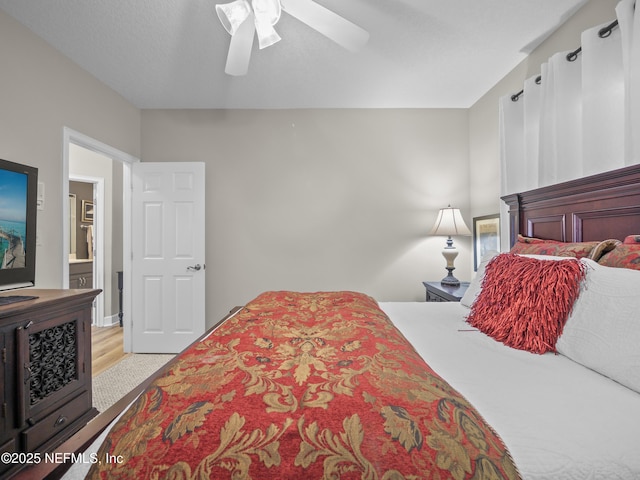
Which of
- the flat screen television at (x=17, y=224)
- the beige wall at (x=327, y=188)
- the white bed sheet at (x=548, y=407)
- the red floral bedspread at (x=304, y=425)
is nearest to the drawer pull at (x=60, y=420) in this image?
the flat screen television at (x=17, y=224)

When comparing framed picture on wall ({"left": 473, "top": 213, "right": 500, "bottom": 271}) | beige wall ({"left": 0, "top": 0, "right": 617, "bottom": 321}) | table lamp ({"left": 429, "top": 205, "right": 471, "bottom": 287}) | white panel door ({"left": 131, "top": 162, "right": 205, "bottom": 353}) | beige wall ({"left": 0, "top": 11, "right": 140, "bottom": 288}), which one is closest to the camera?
beige wall ({"left": 0, "top": 11, "right": 140, "bottom": 288})

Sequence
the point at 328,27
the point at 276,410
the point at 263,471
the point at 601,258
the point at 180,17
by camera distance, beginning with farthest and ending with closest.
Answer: the point at 180,17, the point at 328,27, the point at 601,258, the point at 276,410, the point at 263,471

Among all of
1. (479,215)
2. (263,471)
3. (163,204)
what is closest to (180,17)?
(163,204)

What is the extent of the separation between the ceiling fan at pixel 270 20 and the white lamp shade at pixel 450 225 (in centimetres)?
188

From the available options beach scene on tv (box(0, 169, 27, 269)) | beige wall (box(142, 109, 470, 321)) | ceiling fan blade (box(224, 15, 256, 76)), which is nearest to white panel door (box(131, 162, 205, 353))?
beige wall (box(142, 109, 470, 321))

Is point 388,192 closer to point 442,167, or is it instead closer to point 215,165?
point 442,167

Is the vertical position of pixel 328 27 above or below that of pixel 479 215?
above

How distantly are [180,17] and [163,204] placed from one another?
74.1 inches

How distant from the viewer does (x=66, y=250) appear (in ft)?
7.94

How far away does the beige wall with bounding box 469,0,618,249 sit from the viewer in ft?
6.25

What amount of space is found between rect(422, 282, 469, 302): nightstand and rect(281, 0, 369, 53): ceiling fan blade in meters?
1.90

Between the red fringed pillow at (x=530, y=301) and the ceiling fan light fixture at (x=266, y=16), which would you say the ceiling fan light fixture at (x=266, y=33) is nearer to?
the ceiling fan light fixture at (x=266, y=16)

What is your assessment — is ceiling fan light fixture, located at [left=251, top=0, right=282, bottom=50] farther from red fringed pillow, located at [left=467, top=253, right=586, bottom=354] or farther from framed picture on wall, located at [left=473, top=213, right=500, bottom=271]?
framed picture on wall, located at [left=473, top=213, right=500, bottom=271]

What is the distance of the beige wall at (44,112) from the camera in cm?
200
